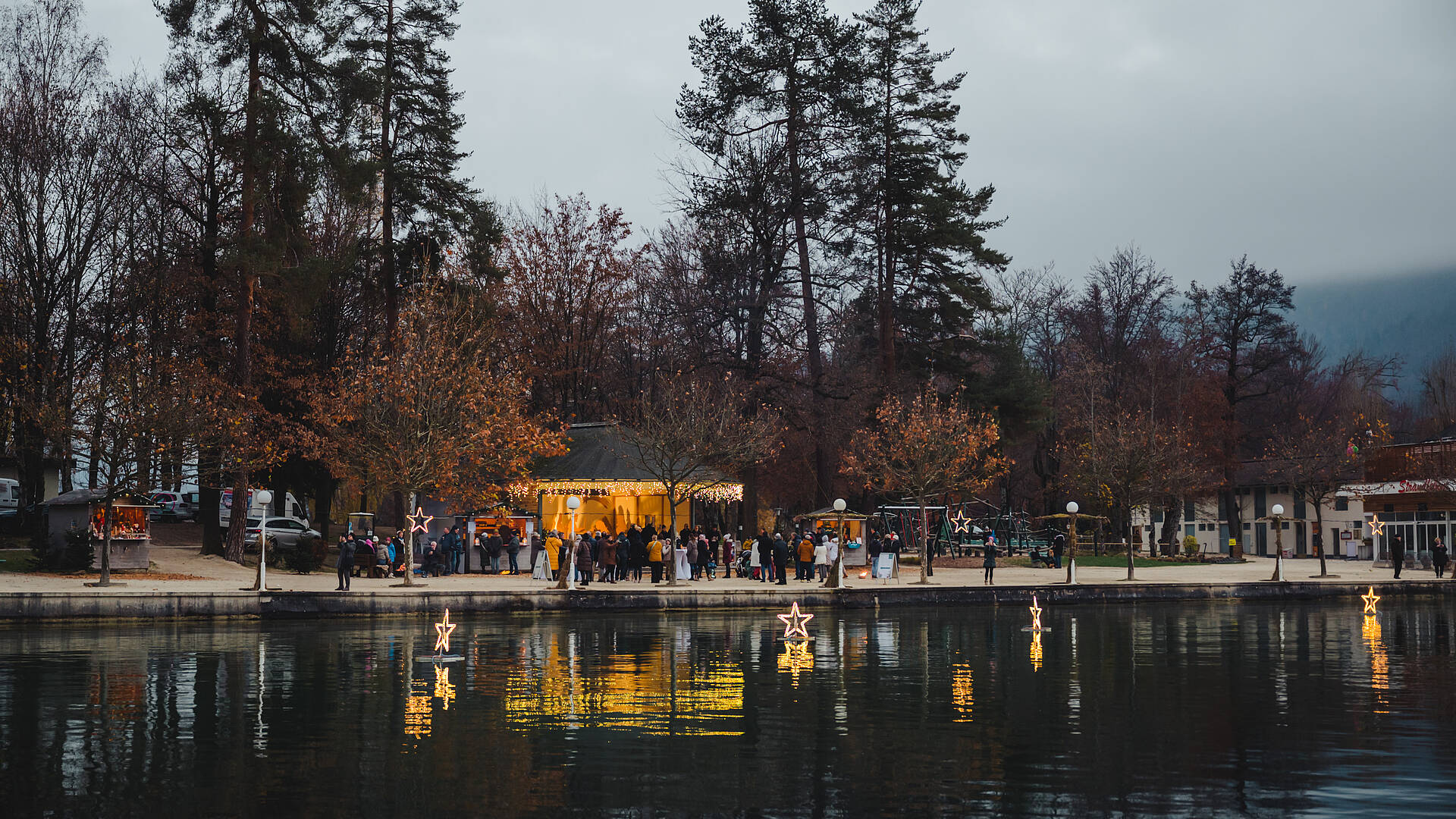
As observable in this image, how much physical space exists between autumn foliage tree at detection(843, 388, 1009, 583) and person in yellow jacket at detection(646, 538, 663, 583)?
324 inches

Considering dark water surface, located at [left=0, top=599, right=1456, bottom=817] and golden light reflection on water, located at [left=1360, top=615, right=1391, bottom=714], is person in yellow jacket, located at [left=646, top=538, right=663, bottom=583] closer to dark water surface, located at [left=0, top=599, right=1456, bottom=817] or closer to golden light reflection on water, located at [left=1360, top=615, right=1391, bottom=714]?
dark water surface, located at [left=0, top=599, right=1456, bottom=817]

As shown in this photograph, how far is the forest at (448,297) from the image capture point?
3900 centimetres

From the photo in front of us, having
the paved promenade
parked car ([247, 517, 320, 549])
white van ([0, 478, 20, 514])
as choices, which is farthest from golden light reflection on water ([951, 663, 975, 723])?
white van ([0, 478, 20, 514])

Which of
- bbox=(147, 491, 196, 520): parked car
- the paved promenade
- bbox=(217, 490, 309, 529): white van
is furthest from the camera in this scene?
bbox=(147, 491, 196, 520): parked car

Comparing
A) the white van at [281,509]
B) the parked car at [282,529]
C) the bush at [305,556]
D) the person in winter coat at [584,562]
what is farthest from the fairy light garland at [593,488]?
the white van at [281,509]

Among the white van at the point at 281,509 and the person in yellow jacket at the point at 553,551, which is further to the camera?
the white van at the point at 281,509

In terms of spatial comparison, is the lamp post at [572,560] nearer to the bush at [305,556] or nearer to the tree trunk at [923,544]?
the bush at [305,556]

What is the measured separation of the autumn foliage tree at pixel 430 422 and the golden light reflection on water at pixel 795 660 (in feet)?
48.1

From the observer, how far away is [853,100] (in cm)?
4903

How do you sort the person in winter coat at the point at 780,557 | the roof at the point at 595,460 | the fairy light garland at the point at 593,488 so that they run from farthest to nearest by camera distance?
the roof at the point at 595,460 → the fairy light garland at the point at 593,488 → the person in winter coat at the point at 780,557

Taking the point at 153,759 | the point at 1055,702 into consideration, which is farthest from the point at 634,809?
the point at 1055,702

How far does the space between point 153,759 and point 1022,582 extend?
32.2 m

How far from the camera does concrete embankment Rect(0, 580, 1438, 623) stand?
27891mm

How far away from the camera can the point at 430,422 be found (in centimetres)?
3744
